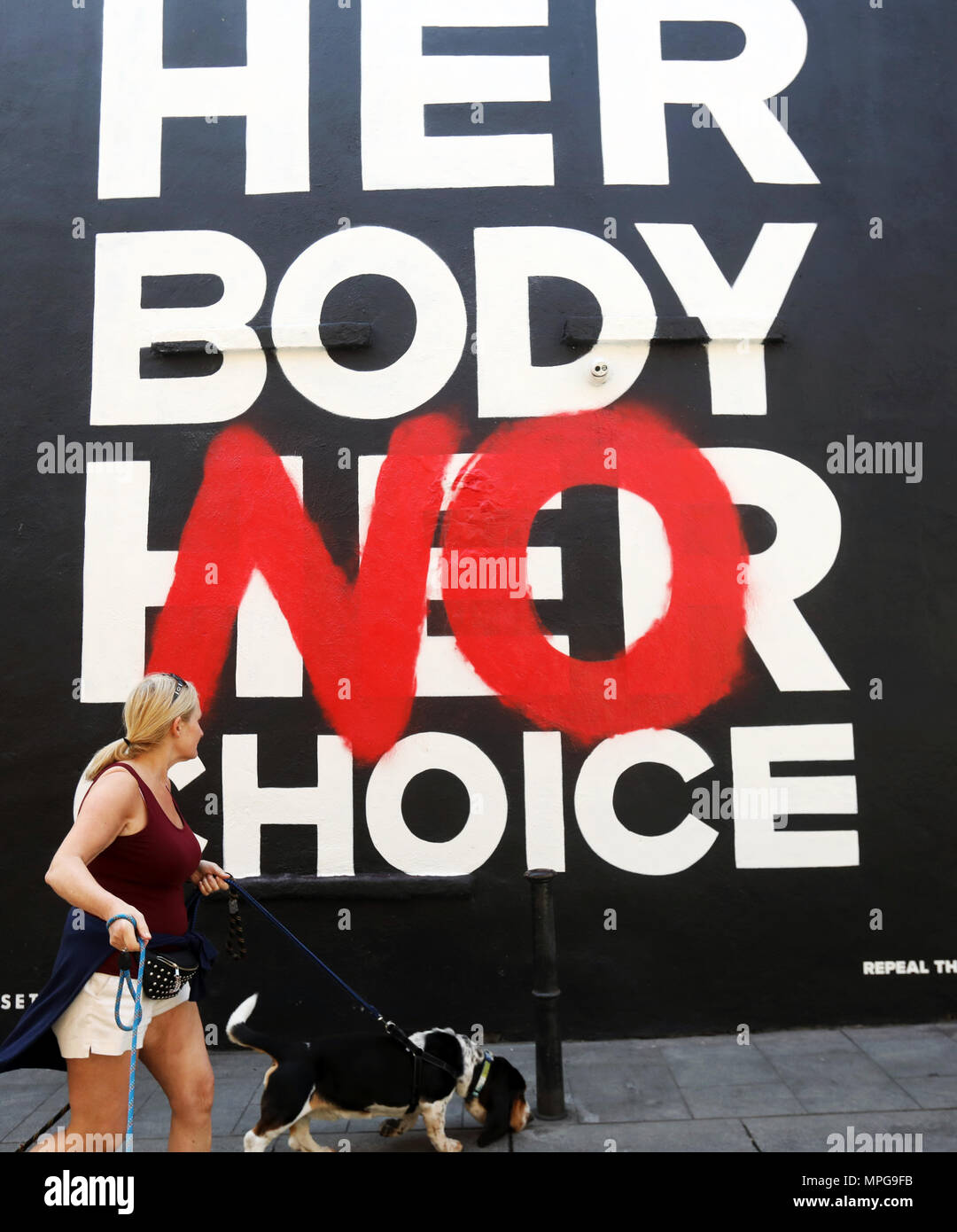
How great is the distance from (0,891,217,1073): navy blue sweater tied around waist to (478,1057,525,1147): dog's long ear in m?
1.74

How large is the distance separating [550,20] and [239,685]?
4499 mm

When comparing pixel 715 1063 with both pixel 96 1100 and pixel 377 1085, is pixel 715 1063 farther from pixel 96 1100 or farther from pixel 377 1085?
pixel 96 1100

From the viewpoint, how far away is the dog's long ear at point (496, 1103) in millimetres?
4184

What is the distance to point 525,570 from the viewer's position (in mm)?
5809

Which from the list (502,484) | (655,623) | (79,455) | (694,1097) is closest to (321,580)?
(502,484)

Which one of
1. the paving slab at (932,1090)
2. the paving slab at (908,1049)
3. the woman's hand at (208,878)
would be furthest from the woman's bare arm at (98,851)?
the paving slab at (908,1049)

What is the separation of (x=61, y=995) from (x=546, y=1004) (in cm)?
228

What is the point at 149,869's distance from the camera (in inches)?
126

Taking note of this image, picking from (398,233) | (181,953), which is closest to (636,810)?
(181,953)

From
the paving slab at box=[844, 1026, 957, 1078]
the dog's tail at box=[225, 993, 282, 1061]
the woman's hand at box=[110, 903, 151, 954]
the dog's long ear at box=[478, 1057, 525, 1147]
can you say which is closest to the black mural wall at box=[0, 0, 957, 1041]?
the paving slab at box=[844, 1026, 957, 1078]
